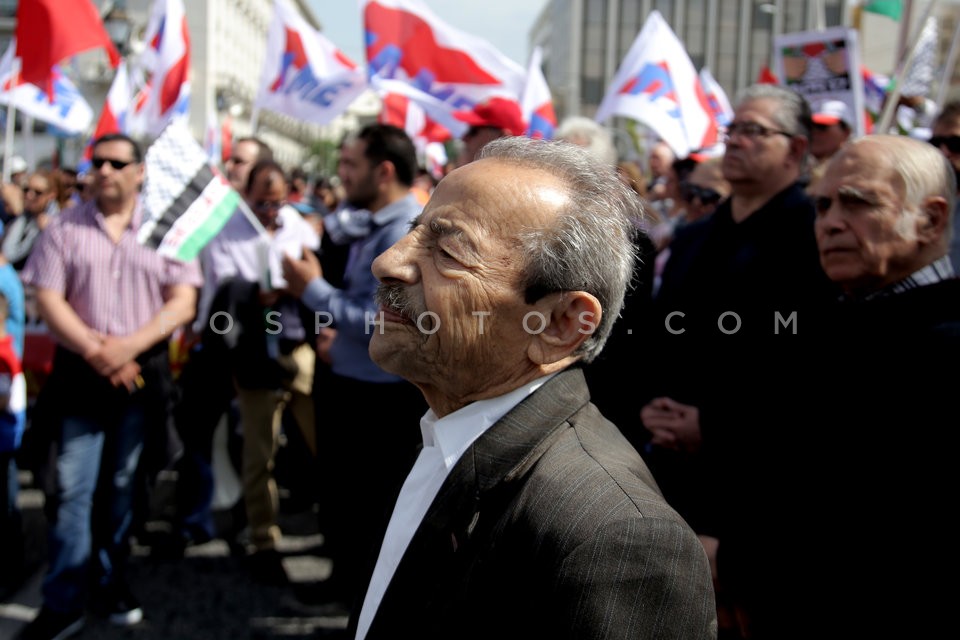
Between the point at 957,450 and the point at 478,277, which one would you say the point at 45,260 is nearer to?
the point at 478,277

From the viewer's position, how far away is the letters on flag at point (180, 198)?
4.13m

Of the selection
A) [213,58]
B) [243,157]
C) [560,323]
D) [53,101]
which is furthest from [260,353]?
[213,58]

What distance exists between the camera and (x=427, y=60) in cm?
601

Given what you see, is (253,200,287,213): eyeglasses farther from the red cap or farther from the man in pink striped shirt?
the red cap

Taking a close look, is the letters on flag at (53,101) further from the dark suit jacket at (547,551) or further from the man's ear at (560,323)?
the dark suit jacket at (547,551)

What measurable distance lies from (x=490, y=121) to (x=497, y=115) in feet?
0.44

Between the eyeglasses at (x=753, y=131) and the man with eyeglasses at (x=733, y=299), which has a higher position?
the eyeglasses at (x=753, y=131)

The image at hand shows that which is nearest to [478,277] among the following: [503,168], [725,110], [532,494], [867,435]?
[503,168]

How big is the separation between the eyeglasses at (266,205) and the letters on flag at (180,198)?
2.49ft

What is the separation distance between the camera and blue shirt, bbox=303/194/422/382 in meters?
3.75

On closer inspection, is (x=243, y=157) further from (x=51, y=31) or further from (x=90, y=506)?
(x=90, y=506)

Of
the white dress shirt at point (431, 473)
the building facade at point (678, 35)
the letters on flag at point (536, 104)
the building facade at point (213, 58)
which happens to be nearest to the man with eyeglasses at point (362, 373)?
the white dress shirt at point (431, 473)

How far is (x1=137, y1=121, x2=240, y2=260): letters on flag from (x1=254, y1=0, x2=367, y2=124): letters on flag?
2.61 meters

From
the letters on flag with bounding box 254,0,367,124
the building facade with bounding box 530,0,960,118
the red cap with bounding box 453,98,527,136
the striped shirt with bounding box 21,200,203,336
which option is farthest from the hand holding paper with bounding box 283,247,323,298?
the building facade with bounding box 530,0,960,118
